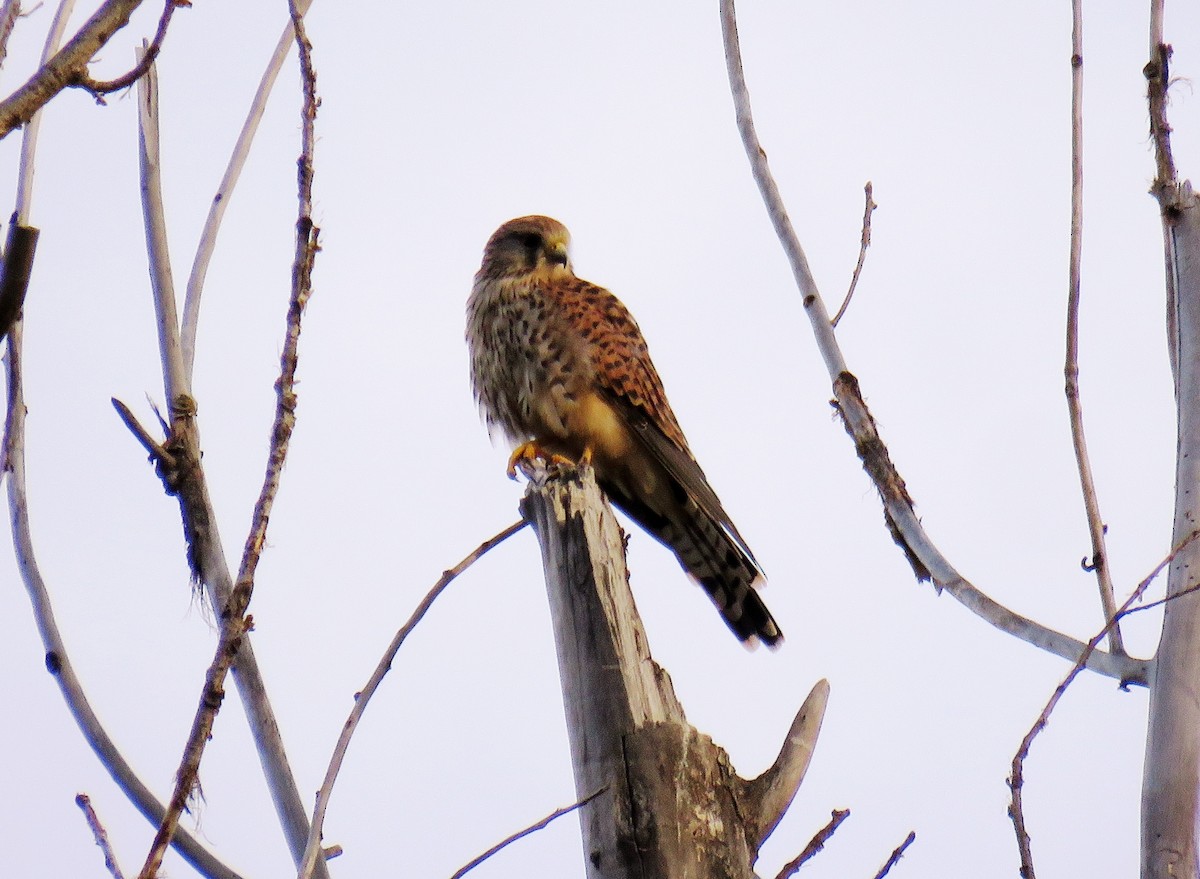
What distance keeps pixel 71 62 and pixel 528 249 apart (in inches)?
129

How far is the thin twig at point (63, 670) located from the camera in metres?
1.62

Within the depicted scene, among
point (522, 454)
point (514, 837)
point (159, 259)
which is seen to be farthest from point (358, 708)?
point (522, 454)

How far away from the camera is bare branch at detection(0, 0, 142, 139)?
3.19 ft

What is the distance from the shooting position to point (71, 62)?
103 centimetres

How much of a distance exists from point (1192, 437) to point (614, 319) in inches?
94.7

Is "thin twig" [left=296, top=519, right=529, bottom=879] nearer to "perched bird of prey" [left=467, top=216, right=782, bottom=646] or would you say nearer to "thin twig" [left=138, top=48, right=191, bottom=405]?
"thin twig" [left=138, top=48, right=191, bottom=405]

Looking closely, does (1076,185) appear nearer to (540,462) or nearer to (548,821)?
(548,821)

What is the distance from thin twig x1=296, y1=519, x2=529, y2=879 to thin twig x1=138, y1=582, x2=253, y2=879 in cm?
14

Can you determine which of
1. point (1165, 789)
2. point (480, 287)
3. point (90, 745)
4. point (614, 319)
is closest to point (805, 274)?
point (1165, 789)

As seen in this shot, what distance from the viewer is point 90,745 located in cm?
168

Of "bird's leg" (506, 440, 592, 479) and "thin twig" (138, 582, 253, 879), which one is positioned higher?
"bird's leg" (506, 440, 592, 479)

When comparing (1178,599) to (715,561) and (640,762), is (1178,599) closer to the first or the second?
(640,762)

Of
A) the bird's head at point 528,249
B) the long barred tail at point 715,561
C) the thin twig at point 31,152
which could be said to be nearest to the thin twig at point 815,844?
the thin twig at point 31,152

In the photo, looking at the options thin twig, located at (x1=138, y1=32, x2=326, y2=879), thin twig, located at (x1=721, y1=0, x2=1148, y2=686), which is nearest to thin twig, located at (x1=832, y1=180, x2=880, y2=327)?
thin twig, located at (x1=721, y1=0, x2=1148, y2=686)
